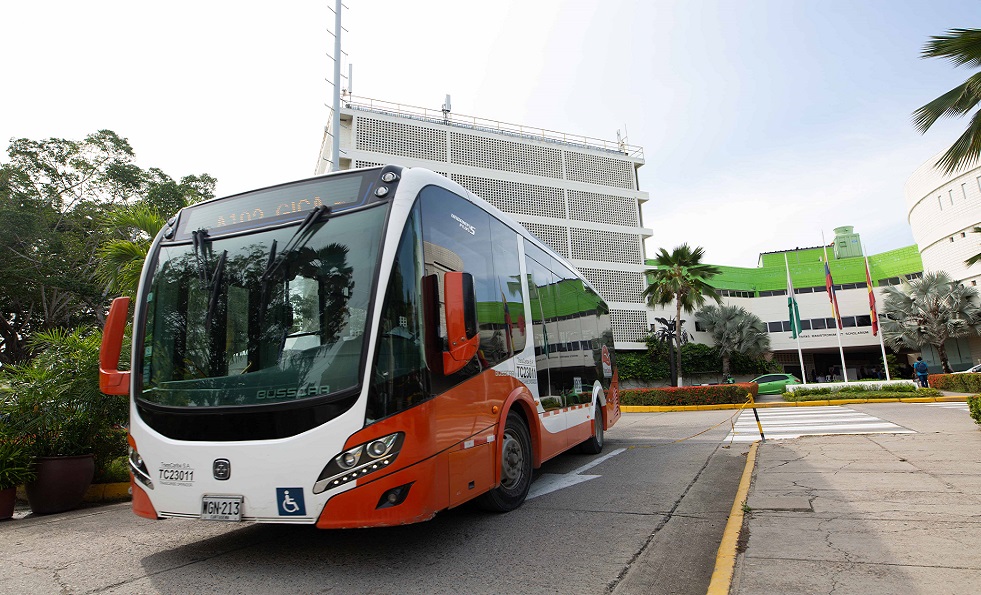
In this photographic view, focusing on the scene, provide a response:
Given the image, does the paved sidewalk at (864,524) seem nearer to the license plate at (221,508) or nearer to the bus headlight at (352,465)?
the bus headlight at (352,465)

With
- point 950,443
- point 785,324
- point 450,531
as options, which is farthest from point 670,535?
point 785,324

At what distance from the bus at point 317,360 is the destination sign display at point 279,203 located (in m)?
0.02

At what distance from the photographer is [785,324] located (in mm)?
51031

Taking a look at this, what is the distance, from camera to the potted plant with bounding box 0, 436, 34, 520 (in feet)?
22.2

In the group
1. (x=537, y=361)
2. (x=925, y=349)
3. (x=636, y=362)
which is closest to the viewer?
(x=537, y=361)

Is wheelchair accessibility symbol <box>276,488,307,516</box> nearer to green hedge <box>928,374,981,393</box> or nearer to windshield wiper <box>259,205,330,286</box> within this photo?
windshield wiper <box>259,205,330,286</box>

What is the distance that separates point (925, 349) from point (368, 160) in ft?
161

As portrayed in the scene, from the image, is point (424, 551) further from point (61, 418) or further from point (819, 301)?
point (819, 301)

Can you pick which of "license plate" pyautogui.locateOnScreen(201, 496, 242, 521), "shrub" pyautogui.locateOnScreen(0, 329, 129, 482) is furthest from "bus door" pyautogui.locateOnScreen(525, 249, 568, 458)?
"shrub" pyautogui.locateOnScreen(0, 329, 129, 482)

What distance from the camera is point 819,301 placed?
5100cm

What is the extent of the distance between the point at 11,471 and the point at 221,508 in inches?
199

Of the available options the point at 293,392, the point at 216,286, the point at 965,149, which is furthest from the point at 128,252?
the point at 965,149

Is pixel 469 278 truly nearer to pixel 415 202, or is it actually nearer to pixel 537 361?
pixel 415 202

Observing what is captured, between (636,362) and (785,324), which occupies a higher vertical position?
(785,324)
